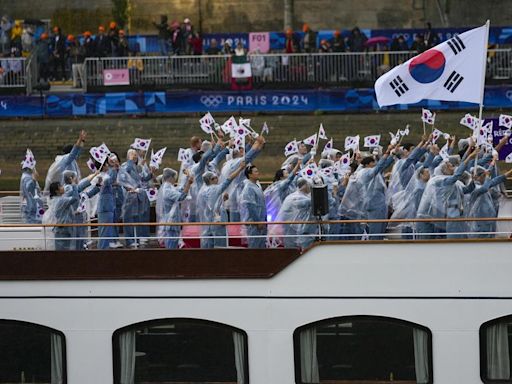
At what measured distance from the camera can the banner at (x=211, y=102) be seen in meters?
39.2

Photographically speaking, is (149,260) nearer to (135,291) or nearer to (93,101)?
(135,291)

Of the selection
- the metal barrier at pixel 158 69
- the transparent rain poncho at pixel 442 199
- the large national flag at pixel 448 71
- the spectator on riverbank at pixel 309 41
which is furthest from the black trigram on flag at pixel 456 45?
the spectator on riverbank at pixel 309 41

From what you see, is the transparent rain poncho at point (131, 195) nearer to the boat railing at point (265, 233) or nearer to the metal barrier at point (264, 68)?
the boat railing at point (265, 233)

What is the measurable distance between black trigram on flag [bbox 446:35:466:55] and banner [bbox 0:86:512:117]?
20.6m

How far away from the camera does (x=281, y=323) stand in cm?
1670

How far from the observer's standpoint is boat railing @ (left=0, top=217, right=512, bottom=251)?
16906 millimetres

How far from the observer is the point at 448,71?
18.0 m

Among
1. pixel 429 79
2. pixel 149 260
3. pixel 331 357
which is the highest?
pixel 429 79

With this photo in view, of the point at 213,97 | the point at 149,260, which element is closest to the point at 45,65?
the point at 213,97

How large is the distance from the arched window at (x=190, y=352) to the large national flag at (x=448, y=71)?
351 centimetres

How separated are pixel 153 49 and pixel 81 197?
2425cm

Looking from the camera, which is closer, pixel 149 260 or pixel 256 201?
pixel 149 260

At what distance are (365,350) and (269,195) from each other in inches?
161

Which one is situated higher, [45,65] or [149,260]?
[45,65]
